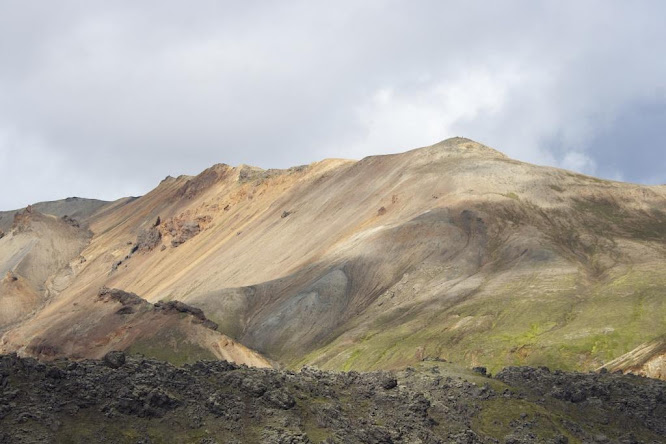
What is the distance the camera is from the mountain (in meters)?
116

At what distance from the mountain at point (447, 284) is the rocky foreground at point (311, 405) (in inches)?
665

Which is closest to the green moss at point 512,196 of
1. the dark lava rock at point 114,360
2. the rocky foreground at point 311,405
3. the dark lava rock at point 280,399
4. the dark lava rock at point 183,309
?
the dark lava rock at point 183,309

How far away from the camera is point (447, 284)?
14462cm

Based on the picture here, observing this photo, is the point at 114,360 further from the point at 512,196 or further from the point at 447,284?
the point at 512,196

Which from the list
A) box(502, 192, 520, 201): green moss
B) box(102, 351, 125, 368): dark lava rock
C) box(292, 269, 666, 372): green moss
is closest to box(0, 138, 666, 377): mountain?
box(292, 269, 666, 372): green moss

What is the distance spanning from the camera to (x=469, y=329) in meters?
123

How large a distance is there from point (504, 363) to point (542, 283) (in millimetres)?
27961

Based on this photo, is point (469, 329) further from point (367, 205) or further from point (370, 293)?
point (367, 205)

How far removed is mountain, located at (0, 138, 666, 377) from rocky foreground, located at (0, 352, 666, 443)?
16901 millimetres

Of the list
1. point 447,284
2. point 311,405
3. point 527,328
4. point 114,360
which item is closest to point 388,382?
point 311,405

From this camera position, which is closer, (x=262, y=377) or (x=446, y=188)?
(x=262, y=377)

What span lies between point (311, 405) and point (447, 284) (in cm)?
9020

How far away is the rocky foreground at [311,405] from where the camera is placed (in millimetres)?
48094

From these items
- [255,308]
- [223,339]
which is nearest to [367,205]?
[255,308]
